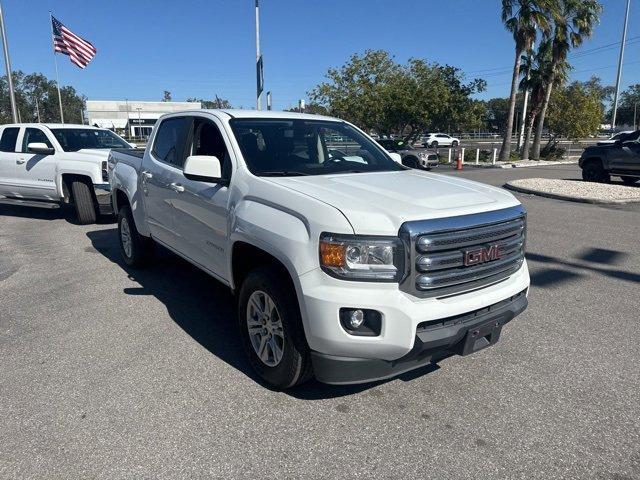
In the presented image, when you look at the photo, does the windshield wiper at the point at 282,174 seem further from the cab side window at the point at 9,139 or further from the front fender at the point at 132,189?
the cab side window at the point at 9,139

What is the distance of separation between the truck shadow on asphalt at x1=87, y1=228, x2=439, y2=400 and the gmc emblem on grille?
106cm

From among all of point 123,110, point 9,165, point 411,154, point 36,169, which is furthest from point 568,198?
point 123,110

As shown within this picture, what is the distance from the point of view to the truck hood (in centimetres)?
283

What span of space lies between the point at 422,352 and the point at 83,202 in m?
7.80

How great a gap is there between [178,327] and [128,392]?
1131 millimetres

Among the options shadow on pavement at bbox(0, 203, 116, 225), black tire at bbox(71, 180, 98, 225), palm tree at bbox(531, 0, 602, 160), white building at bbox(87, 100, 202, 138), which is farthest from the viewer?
white building at bbox(87, 100, 202, 138)

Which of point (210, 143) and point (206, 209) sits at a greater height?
Result: point (210, 143)

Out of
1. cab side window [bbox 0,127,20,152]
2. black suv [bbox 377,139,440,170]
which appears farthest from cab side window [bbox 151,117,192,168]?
black suv [bbox 377,139,440,170]

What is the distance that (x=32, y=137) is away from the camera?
9570 mm

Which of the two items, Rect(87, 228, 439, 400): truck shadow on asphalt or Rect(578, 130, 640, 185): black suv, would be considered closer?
Rect(87, 228, 439, 400): truck shadow on asphalt

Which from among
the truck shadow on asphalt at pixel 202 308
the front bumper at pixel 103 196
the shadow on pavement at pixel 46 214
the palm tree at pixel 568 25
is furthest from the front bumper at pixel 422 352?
the palm tree at pixel 568 25

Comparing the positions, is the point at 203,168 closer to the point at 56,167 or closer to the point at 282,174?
the point at 282,174

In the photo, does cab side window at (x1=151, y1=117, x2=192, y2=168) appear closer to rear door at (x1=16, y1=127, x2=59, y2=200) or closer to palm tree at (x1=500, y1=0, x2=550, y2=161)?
rear door at (x1=16, y1=127, x2=59, y2=200)

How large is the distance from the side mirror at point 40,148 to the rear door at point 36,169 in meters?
0.09
